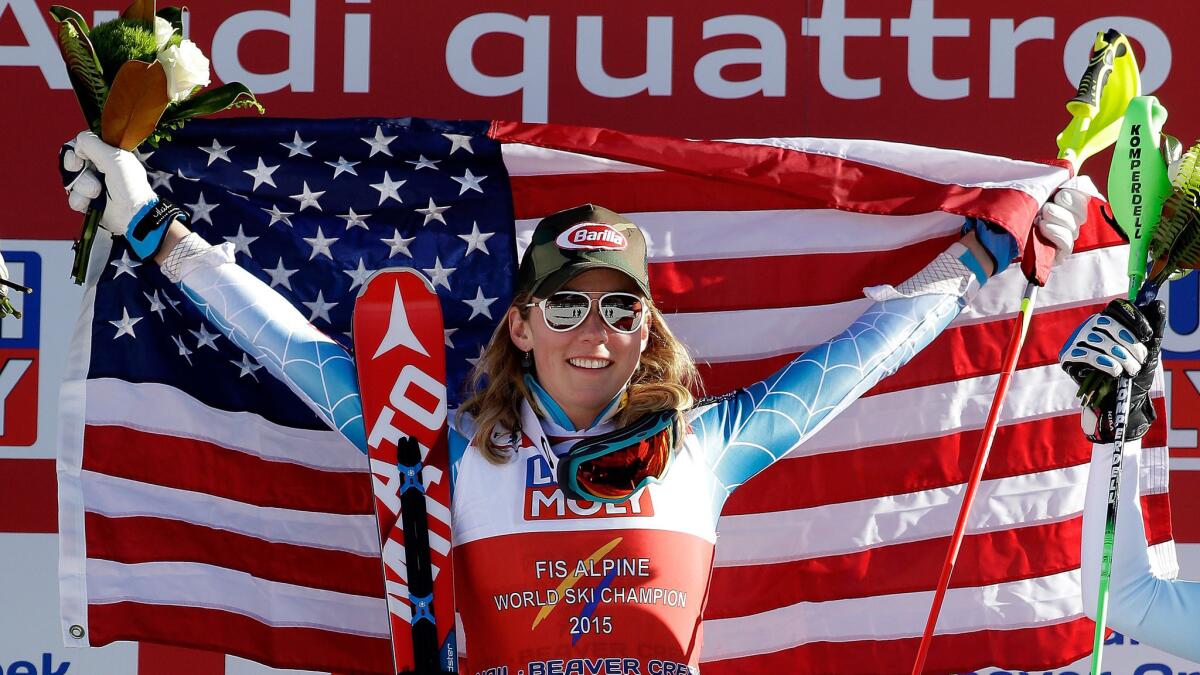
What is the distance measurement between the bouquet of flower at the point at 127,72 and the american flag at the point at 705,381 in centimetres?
36

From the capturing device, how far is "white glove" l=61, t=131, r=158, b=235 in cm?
337

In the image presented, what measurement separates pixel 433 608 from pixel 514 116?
169cm

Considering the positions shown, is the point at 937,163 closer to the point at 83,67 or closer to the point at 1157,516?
the point at 1157,516

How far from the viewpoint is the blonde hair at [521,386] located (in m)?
3.25

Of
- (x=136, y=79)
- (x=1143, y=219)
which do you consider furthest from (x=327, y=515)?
(x=1143, y=219)

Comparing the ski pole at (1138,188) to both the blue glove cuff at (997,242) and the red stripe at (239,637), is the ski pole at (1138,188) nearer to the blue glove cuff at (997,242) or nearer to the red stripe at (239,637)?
the blue glove cuff at (997,242)

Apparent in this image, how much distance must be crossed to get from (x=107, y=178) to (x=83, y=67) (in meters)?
0.26

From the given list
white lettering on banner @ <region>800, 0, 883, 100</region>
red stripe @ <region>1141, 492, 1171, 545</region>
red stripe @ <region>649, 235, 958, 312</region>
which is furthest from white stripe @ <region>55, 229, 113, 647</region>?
red stripe @ <region>1141, 492, 1171, 545</region>

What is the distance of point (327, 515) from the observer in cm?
383

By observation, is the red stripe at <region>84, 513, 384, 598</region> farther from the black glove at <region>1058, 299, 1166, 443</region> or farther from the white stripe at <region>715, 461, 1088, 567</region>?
the black glove at <region>1058, 299, 1166, 443</region>

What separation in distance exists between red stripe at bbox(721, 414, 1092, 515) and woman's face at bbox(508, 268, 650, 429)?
855 millimetres

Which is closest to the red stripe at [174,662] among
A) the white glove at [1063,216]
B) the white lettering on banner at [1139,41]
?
the white glove at [1063,216]

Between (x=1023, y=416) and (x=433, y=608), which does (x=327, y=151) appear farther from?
(x=1023, y=416)

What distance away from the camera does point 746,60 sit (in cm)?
433
